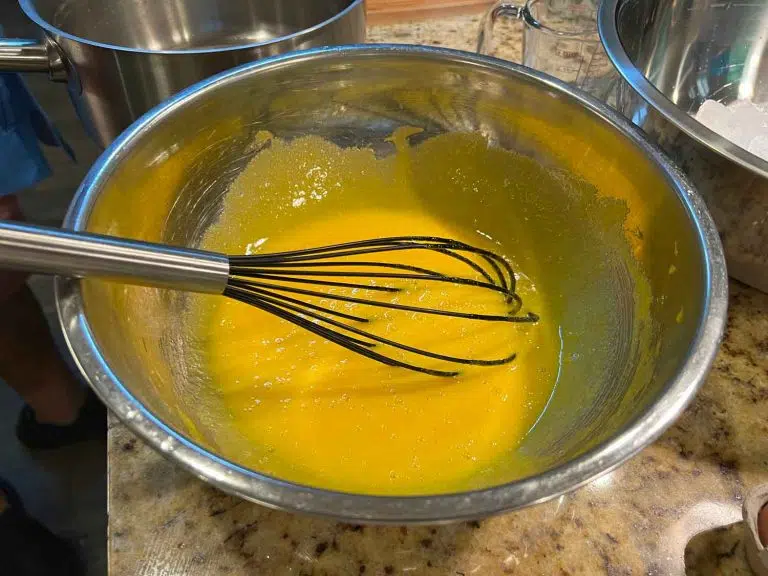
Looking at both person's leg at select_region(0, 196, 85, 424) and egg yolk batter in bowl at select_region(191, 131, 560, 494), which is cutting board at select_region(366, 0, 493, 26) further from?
person's leg at select_region(0, 196, 85, 424)

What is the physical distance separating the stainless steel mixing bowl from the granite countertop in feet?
0.28

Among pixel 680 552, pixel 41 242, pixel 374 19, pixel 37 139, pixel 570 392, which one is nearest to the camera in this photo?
pixel 41 242

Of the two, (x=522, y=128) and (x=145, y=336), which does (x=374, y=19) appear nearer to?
(x=522, y=128)

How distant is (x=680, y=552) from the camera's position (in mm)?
730

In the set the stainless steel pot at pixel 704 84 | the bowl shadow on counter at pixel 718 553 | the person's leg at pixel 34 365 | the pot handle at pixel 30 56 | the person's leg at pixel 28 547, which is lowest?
the person's leg at pixel 28 547

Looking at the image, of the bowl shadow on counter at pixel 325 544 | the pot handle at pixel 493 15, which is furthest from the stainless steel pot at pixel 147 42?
the bowl shadow on counter at pixel 325 544

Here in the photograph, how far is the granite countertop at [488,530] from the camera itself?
0.72 m

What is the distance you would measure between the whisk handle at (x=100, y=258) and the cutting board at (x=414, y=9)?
115cm

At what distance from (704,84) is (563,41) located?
33cm

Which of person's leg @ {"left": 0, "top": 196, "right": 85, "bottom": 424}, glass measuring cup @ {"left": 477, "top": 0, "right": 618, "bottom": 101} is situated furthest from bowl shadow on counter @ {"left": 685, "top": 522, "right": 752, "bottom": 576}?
person's leg @ {"left": 0, "top": 196, "right": 85, "bottom": 424}

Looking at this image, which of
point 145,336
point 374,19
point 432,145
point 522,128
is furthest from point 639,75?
point 374,19

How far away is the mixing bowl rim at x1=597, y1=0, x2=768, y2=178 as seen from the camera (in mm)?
798

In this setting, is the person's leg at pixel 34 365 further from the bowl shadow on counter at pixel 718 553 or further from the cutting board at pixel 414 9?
the bowl shadow on counter at pixel 718 553

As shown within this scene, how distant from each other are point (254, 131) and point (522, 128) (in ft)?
1.52
